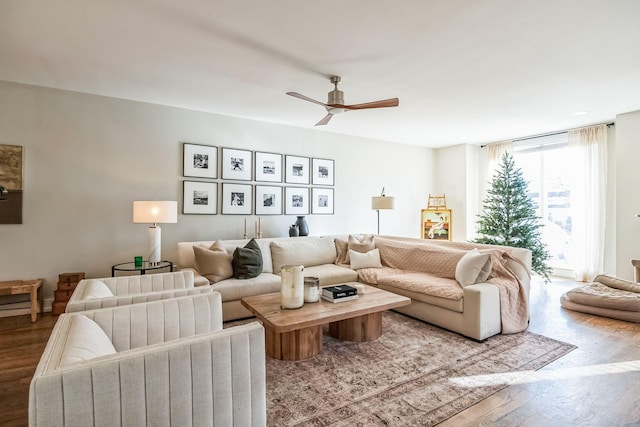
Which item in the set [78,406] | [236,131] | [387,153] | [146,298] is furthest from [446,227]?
[78,406]

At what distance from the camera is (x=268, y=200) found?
5.13 meters

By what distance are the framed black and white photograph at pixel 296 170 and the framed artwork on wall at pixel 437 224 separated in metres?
2.98

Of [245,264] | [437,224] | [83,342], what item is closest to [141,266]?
[245,264]

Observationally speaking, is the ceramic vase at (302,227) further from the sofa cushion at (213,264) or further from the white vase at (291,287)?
the white vase at (291,287)

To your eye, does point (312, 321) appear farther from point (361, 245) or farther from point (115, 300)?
point (361, 245)

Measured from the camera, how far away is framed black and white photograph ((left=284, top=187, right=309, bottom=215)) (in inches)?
209

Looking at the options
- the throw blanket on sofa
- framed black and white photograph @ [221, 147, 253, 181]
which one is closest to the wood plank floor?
the throw blanket on sofa

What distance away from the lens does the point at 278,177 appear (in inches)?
205

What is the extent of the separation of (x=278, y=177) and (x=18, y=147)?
10.5ft

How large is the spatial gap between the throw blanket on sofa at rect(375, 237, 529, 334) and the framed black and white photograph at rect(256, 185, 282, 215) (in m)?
1.70

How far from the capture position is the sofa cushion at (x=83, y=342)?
1.14 meters

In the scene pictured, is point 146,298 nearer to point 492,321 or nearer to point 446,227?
point 492,321

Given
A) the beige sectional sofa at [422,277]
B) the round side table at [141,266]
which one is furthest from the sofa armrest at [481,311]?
the round side table at [141,266]

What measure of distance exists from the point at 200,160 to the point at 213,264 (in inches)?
70.2
